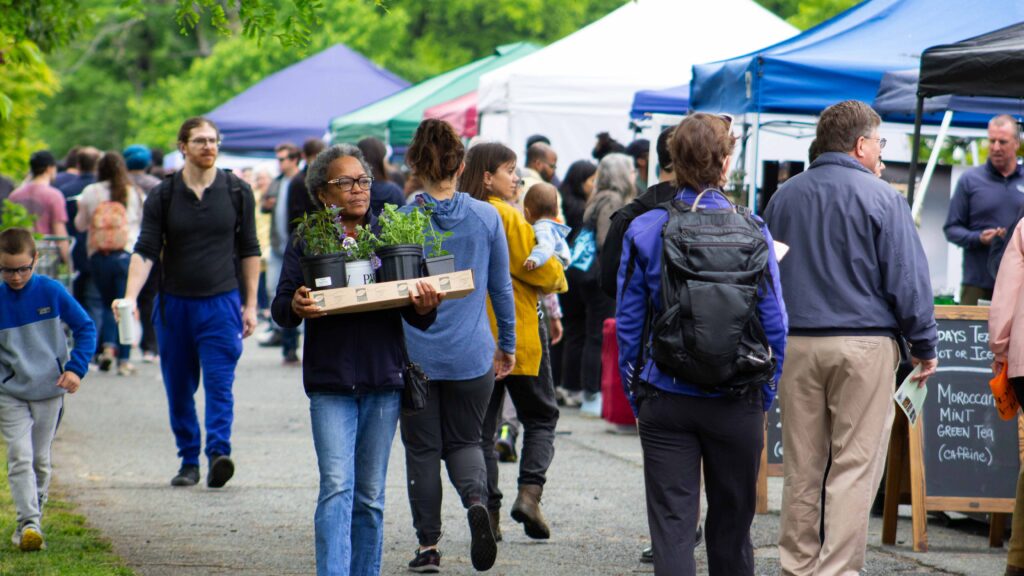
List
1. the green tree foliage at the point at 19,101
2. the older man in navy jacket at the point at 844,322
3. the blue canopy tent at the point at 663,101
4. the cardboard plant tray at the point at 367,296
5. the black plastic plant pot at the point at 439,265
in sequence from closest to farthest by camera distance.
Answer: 1. the cardboard plant tray at the point at 367,296
2. the black plastic plant pot at the point at 439,265
3. the older man in navy jacket at the point at 844,322
4. the green tree foliage at the point at 19,101
5. the blue canopy tent at the point at 663,101

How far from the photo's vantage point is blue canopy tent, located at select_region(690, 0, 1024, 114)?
10344 mm

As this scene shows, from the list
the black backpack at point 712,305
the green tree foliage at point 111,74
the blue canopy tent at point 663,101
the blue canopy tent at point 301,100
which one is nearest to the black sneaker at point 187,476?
the black backpack at point 712,305

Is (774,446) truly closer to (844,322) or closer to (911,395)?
(911,395)

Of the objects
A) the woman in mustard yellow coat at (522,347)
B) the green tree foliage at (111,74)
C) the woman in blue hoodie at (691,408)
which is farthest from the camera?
the green tree foliage at (111,74)

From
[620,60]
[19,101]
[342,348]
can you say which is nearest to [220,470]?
[342,348]

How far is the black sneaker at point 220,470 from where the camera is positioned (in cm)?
862

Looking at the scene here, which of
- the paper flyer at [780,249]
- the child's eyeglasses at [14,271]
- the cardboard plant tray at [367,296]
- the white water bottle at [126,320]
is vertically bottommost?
the white water bottle at [126,320]

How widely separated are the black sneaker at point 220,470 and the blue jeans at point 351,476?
325 cm

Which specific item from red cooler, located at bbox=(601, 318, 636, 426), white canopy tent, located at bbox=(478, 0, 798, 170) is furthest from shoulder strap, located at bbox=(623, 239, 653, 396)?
white canopy tent, located at bbox=(478, 0, 798, 170)

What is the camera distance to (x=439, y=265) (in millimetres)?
5465

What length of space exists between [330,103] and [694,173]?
23629 mm

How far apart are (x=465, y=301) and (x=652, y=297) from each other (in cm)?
140

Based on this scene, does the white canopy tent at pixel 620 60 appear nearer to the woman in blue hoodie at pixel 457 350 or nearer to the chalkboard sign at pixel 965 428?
the chalkboard sign at pixel 965 428

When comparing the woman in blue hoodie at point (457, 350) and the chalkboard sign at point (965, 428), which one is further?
the chalkboard sign at point (965, 428)
